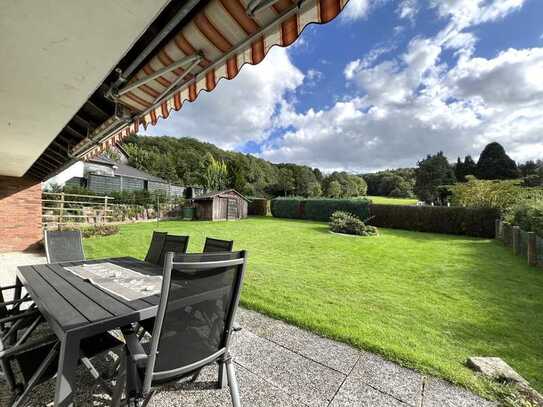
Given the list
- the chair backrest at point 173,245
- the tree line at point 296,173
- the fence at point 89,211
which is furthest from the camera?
the tree line at point 296,173

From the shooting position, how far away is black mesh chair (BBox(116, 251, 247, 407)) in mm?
1414

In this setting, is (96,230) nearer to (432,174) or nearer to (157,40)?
(157,40)

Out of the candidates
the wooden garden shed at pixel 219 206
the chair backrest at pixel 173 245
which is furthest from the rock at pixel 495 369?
the wooden garden shed at pixel 219 206

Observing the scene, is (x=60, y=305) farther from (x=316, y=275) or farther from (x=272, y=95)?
(x=272, y=95)

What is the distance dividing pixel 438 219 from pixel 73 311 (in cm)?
1886

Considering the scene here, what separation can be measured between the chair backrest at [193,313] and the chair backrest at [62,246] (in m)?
4.19

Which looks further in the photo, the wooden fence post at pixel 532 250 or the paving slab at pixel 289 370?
the wooden fence post at pixel 532 250

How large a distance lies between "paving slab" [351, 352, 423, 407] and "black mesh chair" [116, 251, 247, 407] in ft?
4.48

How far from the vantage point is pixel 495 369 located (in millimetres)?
2398

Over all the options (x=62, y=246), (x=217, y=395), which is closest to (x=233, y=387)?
(x=217, y=395)

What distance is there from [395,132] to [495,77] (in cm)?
1515

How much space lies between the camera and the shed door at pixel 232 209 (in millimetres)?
23422

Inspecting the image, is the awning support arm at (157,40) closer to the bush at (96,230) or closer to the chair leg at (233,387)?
the chair leg at (233,387)

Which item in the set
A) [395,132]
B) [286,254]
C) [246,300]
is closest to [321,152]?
[395,132]
